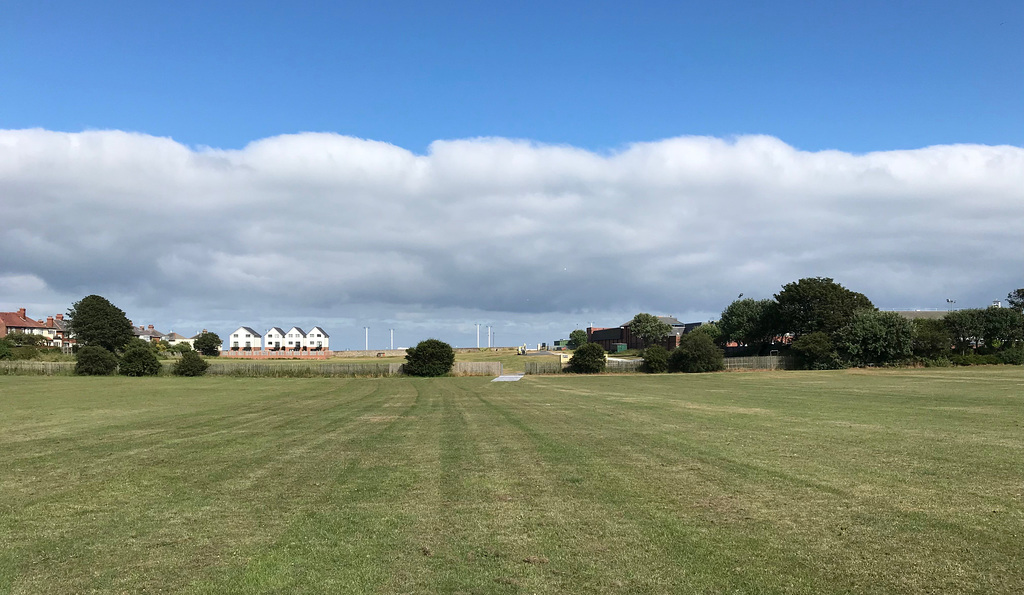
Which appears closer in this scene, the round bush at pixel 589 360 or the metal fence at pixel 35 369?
the metal fence at pixel 35 369

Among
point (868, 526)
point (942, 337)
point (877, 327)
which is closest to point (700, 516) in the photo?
point (868, 526)

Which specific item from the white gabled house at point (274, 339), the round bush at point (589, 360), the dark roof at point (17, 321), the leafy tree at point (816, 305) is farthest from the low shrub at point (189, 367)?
the white gabled house at point (274, 339)

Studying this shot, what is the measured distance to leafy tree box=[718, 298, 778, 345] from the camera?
106875 mm

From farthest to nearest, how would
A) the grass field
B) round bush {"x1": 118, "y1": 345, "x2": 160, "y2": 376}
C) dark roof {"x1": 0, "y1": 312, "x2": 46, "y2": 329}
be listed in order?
1. dark roof {"x1": 0, "y1": 312, "x2": 46, "y2": 329}
2. round bush {"x1": 118, "y1": 345, "x2": 160, "y2": 376}
3. the grass field

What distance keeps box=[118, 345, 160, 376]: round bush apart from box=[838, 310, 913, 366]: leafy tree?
Answer: 8259 cm

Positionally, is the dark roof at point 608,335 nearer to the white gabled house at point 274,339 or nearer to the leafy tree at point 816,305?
the leafy tree at point 816,305

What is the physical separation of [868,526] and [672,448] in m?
7.34

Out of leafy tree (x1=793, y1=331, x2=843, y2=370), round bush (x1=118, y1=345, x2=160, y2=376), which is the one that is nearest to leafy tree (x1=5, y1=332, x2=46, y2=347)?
round bush (x1=118, y1=345, x2=160, y2=376)

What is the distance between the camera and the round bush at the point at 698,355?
7900 cm

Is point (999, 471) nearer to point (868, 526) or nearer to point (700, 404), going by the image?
point (868, 526)

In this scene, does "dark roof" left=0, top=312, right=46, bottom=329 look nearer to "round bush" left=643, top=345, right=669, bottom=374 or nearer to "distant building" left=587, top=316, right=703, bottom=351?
"distant building" left=587, top=316, right=703, bottom=351

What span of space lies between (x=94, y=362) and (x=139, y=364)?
589 centimetres

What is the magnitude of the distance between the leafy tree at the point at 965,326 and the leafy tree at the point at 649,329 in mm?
62196

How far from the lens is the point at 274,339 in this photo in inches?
7672
